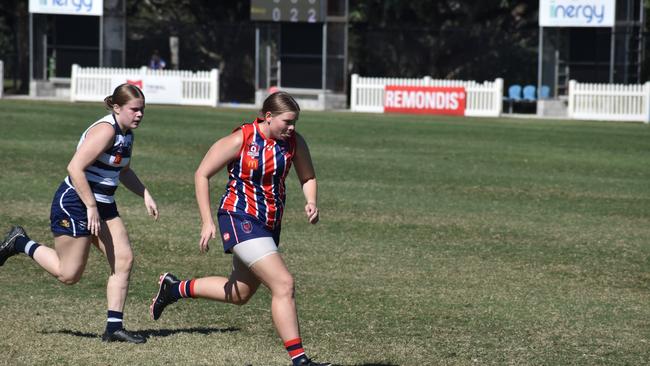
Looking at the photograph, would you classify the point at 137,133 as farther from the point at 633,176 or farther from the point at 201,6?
the point at 201,6

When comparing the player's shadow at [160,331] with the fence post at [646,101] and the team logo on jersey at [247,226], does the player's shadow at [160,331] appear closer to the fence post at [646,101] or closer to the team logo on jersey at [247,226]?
the team logo on jersey at [247,226]

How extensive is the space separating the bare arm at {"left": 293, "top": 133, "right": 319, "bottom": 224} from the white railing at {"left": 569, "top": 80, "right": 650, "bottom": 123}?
30090 millimetres

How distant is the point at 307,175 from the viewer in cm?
763

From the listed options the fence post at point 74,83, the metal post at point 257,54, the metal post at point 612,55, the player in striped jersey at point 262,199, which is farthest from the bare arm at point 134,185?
the metal post at point 257,54

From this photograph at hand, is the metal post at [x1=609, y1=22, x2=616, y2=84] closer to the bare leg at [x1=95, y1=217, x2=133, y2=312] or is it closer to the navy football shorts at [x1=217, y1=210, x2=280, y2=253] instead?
the bare leg at [x1=95, y1=217, x2=133, y2=312]

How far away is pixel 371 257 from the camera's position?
12.2 meters

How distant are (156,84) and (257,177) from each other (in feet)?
110

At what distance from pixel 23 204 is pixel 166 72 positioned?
25.8 metres

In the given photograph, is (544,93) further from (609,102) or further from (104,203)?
(104,203)

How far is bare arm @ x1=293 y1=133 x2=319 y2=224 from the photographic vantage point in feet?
24.6

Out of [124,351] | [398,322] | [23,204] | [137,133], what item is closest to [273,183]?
[124,351]

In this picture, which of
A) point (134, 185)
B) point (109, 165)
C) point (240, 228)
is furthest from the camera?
point (134, 185)

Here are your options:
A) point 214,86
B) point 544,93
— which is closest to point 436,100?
point 544,93

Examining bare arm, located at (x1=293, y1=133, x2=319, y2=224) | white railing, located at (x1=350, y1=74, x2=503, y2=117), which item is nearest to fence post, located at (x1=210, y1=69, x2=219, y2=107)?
white railing, located at (x1=350, y1=74, x2=503, y2=117)
